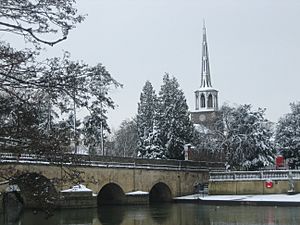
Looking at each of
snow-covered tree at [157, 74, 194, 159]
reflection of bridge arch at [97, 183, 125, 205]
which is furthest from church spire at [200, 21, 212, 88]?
reflection of bridge arch at [97, 183, 125, 205]

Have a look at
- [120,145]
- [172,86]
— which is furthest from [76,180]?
[120,145]

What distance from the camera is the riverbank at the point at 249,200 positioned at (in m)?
31.6

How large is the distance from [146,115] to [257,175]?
21854 millimetres

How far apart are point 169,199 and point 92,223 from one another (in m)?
18.9

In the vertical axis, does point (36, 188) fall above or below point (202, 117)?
below

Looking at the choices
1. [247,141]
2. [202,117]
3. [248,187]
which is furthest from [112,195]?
[202,117]

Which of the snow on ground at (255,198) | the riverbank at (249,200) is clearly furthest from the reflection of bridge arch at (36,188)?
the snow on ground at (255,198)

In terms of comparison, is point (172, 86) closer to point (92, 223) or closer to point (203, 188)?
point (203, 188)

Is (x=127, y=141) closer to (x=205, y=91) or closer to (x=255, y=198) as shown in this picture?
(x=205, y=91)

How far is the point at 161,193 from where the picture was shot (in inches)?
1651

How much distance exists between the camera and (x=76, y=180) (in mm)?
5777

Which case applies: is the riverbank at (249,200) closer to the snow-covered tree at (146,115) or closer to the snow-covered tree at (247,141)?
the snow-covered tree at (247,141)

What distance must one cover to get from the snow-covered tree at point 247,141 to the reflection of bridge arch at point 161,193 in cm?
654

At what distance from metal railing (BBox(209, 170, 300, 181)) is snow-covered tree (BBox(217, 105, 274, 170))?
2913 millimetres
